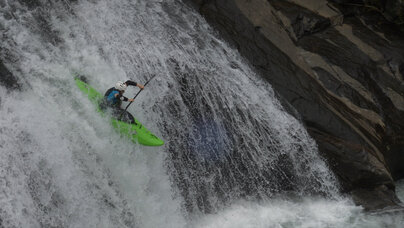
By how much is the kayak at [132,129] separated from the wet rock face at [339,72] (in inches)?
113

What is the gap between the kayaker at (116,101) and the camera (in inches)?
266

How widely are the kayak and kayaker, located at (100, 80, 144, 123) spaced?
8 cm

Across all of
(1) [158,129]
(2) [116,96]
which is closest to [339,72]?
(1) [158,129]

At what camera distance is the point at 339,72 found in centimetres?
834

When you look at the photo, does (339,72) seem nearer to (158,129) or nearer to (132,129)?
(158,129)

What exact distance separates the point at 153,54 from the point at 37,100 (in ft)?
7.68

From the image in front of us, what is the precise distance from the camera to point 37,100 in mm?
6551

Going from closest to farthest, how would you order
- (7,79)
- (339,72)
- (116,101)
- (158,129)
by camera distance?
1. (7,79)
2. (116,101)
3. (158,129)
4. (339,72)

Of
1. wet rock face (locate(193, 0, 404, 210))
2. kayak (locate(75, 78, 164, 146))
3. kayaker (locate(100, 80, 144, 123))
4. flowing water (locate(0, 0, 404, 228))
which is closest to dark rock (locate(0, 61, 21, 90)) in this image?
flowing water (locate(0, 0, 404, 228))

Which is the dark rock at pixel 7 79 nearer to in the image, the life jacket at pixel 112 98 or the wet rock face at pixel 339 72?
the life jacket at pixel 112 98

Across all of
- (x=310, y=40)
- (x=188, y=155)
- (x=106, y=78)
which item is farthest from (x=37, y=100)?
(x=310, y=40)

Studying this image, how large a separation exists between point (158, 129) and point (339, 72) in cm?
391

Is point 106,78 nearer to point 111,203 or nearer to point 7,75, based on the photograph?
point 7,75

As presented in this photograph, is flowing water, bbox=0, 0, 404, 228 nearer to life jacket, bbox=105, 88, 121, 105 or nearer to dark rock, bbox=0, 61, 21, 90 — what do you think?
dark rock, bbox=0, 61, 21, 90
